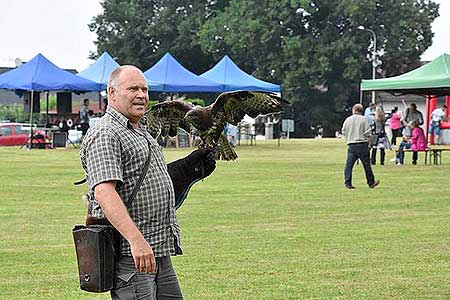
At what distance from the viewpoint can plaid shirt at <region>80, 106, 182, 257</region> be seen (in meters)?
5.44

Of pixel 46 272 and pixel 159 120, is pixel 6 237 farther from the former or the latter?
pixel 159 120

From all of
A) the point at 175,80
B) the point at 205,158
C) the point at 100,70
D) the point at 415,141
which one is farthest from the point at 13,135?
the point at 205,158

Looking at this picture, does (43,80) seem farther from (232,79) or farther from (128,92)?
(128,92)

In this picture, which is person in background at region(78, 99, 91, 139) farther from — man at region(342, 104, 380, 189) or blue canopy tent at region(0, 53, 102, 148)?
man at region(342, 104, 380, 189)

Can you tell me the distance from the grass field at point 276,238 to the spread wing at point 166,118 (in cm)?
214

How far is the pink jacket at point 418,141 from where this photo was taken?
93.0 ft

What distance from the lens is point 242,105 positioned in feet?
22.9

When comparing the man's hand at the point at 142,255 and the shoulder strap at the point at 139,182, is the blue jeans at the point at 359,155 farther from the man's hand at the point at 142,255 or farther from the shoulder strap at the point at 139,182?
the man's hand at the point at 142,255

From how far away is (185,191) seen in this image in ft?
22.3

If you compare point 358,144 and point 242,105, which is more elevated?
point 242,105

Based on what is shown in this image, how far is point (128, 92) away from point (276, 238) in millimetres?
7531

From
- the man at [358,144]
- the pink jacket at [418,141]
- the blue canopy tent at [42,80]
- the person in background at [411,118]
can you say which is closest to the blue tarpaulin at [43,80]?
the blue canopy tent at [42,80]

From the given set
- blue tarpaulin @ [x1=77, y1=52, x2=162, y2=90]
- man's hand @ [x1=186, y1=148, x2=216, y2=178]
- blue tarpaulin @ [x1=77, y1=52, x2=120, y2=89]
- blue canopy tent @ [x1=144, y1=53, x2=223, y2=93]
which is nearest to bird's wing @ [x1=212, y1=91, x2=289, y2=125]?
man's hand @ [x1=186, y1=148, x2=216, y2=178]

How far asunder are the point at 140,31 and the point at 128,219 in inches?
2915
